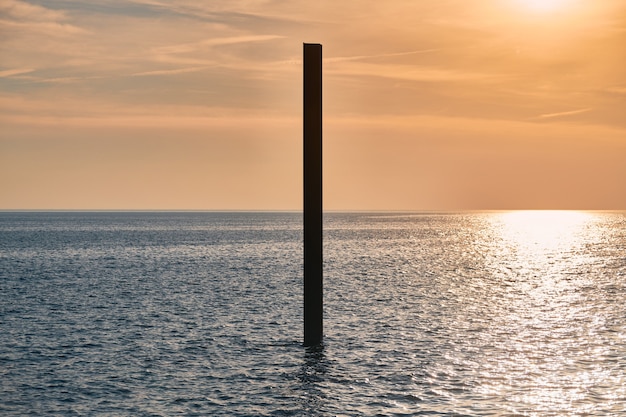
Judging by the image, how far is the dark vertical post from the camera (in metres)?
29.2

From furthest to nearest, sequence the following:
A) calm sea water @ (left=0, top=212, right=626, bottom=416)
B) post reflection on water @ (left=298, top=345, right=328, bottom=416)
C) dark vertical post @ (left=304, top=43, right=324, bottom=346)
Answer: dark vertical post @ (left=304, top=43, right=324, bottom=346)
calm sea water @ (left=0, top=212, right=626, bottom=416)
post reflection on water @ (left=298, top=345, right=328, bottom=416)

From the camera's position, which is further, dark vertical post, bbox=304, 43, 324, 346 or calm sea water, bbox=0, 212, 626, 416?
dark vertical post, bbox=304, 43, 324, 346

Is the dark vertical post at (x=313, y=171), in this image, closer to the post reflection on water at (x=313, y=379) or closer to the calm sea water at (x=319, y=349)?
the post reflection on water at (x=313, y=379)

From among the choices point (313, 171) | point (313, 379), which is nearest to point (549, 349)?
point (313, 379)

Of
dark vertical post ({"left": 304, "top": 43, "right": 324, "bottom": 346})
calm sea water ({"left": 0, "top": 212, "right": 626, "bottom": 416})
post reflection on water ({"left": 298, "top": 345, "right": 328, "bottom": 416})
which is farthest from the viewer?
dark vertical post ({"left": 304, "top": 43, "right": 324, "bottom": 346})

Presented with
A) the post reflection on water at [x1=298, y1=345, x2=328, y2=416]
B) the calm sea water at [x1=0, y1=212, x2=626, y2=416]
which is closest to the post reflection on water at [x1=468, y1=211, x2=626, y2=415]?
the calm sea water at [x1=0, y1=212, x2=626, y2=416]

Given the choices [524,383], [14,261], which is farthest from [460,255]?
[524,383]

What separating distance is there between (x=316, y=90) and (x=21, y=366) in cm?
1643

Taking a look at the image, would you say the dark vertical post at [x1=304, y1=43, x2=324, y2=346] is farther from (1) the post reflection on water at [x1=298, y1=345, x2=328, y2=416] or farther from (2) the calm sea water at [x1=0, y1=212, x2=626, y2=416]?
(2) the calm sea water at [x1=0, y1=212, x2=626, y2=416]

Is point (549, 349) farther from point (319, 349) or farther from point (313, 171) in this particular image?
point (313, 171)

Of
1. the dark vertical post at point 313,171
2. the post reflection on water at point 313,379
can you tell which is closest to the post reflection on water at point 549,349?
the post reflection on water at point 313,379

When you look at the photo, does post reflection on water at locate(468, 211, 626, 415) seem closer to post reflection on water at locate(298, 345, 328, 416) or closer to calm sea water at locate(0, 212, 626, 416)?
calm sea water at locate(0, 212, 626, 416)

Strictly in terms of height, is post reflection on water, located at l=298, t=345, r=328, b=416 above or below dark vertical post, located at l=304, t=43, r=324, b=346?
below

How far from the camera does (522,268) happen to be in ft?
276
